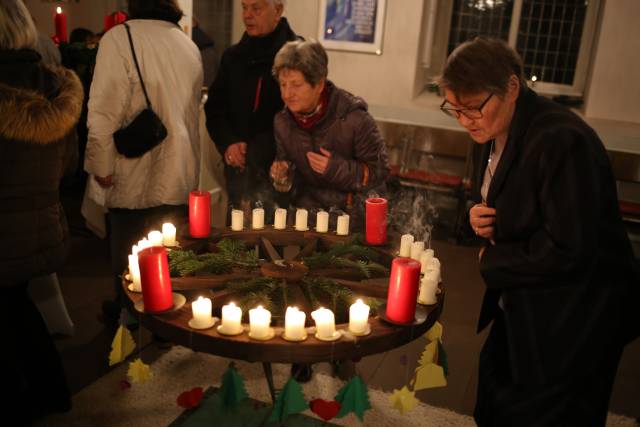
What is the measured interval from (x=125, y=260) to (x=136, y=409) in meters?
0.70

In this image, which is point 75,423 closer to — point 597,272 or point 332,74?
point 597,272

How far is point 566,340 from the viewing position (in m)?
1.55

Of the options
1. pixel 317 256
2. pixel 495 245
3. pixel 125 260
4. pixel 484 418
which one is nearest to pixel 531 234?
pixel 495 245

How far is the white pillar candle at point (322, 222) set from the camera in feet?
7.73

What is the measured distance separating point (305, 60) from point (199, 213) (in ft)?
2.44

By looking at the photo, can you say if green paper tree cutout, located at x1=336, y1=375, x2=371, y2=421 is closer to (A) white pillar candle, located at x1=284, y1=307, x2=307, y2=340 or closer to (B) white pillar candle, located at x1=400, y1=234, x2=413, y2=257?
(A) white pillar candle, located at x1=284, y1=307, x2=307, y2=340

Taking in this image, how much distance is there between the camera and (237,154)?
304 cm

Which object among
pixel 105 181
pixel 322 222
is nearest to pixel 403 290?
pixel 322 222

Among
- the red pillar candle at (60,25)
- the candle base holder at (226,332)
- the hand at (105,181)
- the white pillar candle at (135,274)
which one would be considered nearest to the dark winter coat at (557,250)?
the candle base holder at (226,332)

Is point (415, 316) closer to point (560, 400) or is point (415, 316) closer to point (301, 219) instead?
point (560, 400)

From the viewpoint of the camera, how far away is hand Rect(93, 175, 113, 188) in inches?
106

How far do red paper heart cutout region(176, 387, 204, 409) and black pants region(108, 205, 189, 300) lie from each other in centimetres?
71

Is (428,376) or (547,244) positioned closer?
(547,244)

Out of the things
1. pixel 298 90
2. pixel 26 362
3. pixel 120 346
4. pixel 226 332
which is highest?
pixel 298 90
